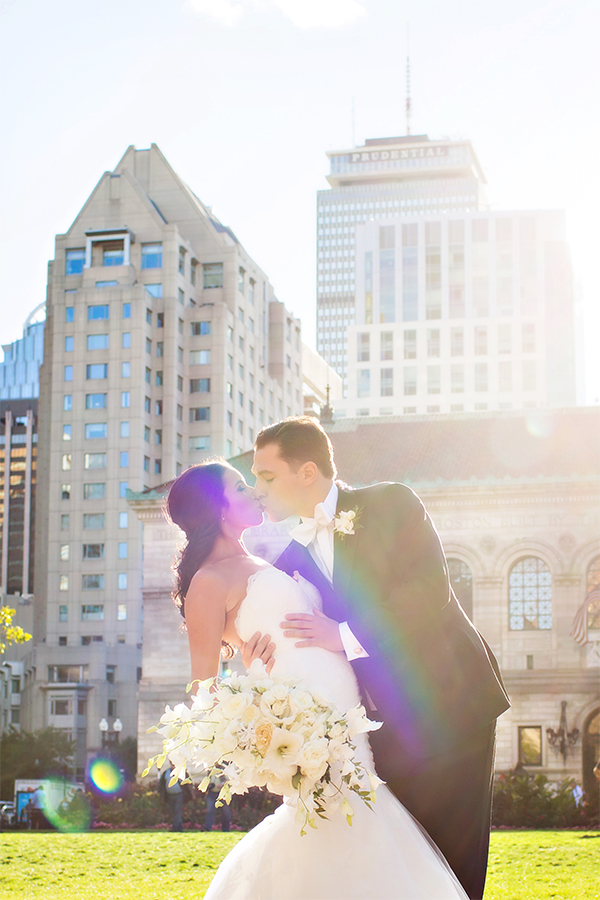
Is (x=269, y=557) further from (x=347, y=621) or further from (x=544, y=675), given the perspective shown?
(x=347, y=621)

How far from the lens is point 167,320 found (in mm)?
82188

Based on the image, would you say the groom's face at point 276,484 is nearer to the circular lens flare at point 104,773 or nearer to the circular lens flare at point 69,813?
the circular lens flare at point 69,813

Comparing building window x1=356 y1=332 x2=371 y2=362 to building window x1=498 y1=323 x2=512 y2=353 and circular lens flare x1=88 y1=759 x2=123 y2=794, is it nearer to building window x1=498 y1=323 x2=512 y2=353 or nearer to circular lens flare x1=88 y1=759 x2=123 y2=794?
building window x1=498 y1=323 x2=512 y2=353

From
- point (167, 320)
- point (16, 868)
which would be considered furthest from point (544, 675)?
point (167, 320)

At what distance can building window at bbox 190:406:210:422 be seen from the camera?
83625 mm

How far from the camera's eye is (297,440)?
5539mm

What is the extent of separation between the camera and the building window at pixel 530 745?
35781mm

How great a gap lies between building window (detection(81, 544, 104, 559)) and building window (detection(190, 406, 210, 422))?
1273cm

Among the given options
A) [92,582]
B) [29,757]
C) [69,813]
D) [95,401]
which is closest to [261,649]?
[69,813]

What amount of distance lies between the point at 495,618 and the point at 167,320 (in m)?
51.1

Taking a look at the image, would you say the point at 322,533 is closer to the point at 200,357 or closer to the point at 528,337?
the point at 200,357

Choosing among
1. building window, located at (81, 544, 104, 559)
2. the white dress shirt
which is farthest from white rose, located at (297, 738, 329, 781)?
building window, located at (81, 544, 104, 559)

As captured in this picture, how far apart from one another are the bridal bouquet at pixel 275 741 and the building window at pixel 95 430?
7718 centimetres

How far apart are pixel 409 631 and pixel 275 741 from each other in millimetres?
1089
